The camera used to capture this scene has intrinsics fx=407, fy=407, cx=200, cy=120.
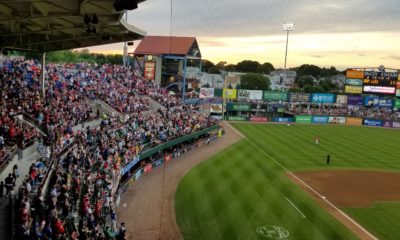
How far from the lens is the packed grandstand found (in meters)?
14.1

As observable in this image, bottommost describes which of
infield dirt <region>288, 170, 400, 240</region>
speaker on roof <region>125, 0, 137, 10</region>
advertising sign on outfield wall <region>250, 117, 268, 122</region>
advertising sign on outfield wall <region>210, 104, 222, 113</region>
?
infield dirt <region>288, 170, 400, 240</region>

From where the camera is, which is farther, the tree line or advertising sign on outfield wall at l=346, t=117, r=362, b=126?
the tree line

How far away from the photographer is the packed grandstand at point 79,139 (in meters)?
14.1

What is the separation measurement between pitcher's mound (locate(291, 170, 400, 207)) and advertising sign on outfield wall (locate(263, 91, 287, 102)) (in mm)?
37627

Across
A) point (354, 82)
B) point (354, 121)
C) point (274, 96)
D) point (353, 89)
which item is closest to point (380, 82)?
point (354, 82)

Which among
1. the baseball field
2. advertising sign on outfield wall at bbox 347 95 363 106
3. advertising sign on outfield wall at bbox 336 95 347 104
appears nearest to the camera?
the baseball field

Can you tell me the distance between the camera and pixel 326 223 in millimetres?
21062

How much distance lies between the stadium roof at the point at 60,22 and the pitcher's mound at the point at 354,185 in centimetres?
1599

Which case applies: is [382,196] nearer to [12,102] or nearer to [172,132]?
[172,132]

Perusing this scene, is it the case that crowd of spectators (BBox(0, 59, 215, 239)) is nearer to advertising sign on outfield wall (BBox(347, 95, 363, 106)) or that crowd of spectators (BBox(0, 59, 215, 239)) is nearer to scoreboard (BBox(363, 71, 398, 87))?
advertising sign on outfield wall (BBox(347, 95, 363, 106))

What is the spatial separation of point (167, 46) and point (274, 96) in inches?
801

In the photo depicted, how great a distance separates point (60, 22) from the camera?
669 inches

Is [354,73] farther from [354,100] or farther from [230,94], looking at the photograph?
[230,94]

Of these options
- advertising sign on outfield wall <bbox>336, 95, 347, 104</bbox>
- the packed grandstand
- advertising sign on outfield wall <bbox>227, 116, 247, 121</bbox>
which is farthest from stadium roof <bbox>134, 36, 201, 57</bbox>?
advertising sign on outfield wall <bbox>336, 95, 347, 104</bbox>
